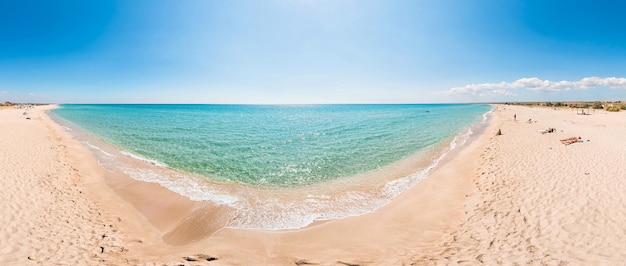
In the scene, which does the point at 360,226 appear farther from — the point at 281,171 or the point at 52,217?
the point at 52,217

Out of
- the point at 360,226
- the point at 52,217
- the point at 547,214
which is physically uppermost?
the point at 547,214

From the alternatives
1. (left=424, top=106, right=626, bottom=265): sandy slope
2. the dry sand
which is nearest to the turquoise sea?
the dry sand

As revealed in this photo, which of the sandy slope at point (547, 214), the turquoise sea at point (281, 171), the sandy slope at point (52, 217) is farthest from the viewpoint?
the turquoise sea at point (281, 171)

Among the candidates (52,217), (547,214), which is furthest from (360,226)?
(52,217)

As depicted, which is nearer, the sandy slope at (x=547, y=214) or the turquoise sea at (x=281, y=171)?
the sandy slope at (x=547, y=214)

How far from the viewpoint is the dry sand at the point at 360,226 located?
6695 millimetres

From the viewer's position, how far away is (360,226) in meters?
9.05

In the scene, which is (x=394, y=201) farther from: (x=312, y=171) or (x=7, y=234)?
(x=7, y=234)

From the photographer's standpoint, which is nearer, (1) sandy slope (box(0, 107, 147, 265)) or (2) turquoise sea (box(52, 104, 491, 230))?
(1) sandy slope (box(0, 107, 147, 265))

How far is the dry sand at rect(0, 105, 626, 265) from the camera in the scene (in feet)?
22.0

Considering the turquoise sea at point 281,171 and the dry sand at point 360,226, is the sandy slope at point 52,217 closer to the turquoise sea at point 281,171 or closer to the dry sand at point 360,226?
the dry sand at point 360,226

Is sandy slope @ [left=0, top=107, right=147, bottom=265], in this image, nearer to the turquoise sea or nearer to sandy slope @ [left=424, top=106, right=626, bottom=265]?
the turquoise sea

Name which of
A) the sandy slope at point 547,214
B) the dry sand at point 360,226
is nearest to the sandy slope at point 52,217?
the dry sand at point 360,226

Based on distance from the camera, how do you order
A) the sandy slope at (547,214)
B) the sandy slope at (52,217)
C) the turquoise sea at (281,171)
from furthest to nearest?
1. the turquoise sea at (281,171)
2. the sandy slope at (52,217)
3. the sandy slope at (547,214)
